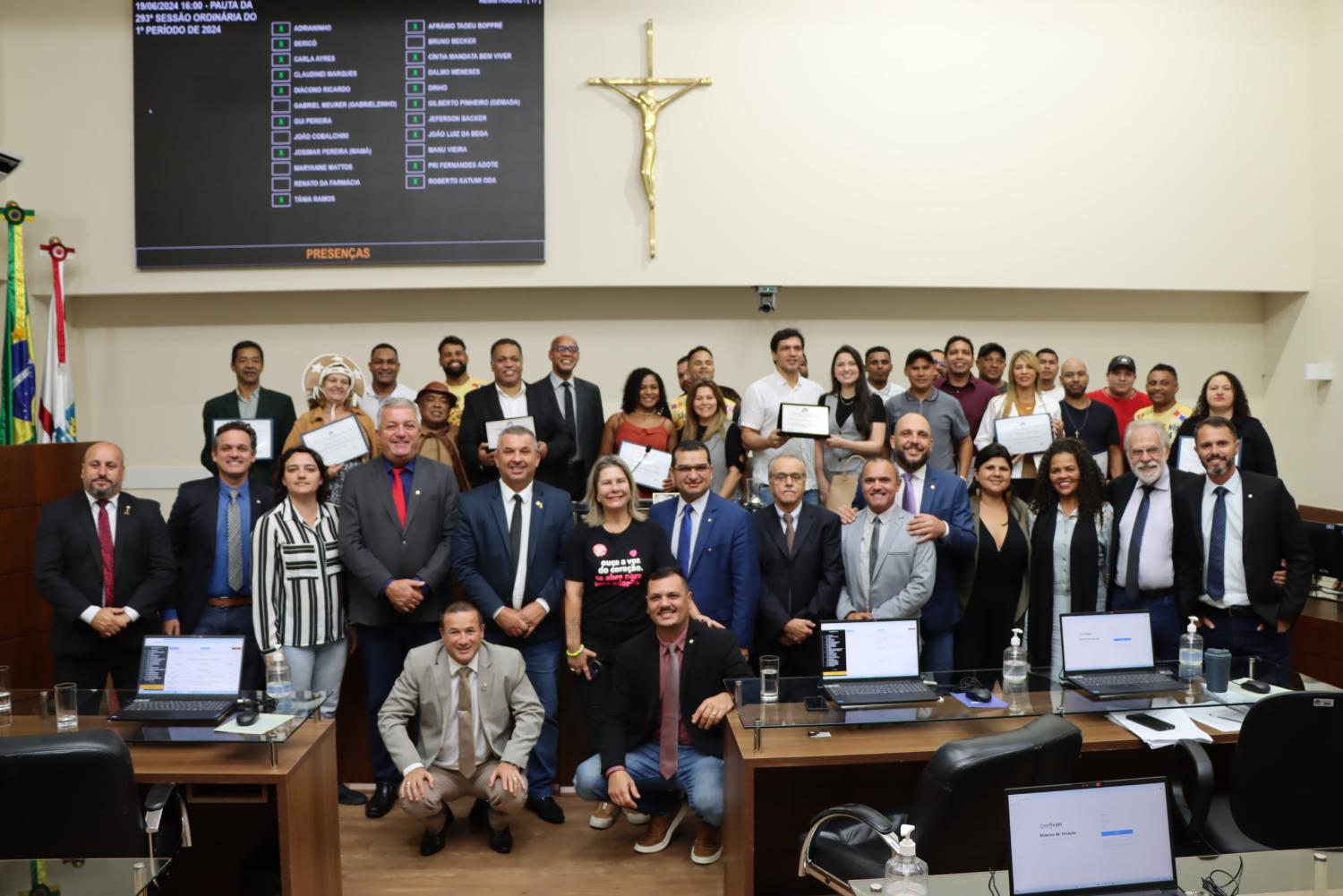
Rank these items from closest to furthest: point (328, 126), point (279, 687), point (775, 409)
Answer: point (279, 687), point (775, 409), point (328, 126)

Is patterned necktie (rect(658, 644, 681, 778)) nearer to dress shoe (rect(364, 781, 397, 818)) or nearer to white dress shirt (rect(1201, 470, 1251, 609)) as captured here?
dress shoe (rect(364, 781, 397, 818))

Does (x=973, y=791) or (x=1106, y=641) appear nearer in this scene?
(x=973, y=791)

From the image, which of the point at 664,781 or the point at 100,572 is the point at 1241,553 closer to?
the point at 664,781

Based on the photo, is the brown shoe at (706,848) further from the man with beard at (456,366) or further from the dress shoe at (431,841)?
the man with beard at (456,366)

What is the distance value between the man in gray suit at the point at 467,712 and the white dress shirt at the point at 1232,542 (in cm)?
271

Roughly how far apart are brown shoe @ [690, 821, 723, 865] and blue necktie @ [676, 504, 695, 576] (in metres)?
1.01

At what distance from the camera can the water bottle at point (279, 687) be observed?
3525 mm

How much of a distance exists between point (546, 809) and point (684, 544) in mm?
1265

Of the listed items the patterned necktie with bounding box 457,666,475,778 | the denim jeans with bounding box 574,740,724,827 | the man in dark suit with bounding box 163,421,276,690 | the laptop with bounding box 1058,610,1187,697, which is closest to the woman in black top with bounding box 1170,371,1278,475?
the laptop with bounding box 1058,610,1187,697

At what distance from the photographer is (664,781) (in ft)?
13.3

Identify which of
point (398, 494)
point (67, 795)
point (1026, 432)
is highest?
point (1026, 432)

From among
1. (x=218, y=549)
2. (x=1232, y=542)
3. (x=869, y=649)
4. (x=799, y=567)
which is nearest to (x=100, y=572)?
(x=218, y=549)

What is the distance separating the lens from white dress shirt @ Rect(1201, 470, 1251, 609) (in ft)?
13.8

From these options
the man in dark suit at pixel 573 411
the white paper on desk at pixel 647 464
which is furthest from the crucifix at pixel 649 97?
the white paper on desk at pixel 647 464
